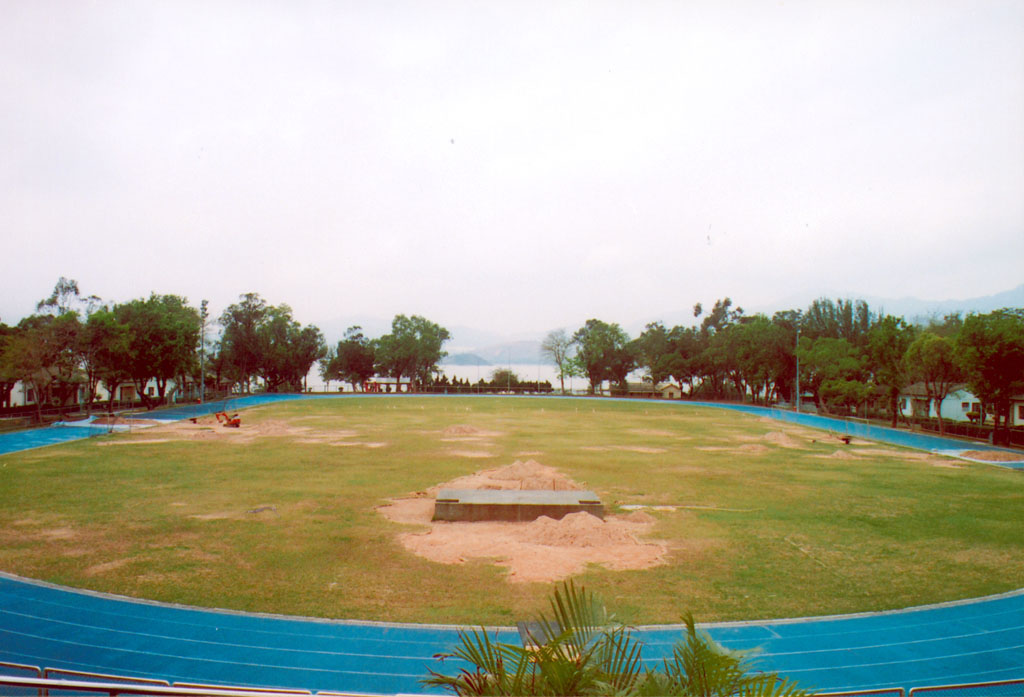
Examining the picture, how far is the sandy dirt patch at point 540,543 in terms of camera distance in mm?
14305

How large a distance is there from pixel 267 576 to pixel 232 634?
9.24 ft

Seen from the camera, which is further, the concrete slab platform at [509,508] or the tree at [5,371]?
the tree at [5,371]

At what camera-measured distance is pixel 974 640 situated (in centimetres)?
1065

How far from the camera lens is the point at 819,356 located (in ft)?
201

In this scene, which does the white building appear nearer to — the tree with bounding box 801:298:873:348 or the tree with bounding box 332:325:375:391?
the tree with bounding box 801:298:873:348

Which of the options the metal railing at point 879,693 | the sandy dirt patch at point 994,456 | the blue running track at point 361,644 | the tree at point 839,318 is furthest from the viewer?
the tree at point 839,318

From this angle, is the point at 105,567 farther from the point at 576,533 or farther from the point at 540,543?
the point at 576,533

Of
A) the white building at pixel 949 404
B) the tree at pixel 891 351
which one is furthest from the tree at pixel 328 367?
the white building at pixel 949 404

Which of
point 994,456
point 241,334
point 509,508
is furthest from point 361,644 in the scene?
point 241,334

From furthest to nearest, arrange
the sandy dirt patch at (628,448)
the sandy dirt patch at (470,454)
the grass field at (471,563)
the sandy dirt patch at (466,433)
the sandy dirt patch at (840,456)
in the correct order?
the sandy dirt patch at (466,433)
the sandy dirt patch at (628,448)
the sandy dirt patch at (840,456)
the sandy dirt patch at (470,454)
the grass field at (471,563)

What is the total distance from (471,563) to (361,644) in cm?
441

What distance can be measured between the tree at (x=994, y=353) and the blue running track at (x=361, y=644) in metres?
29.9

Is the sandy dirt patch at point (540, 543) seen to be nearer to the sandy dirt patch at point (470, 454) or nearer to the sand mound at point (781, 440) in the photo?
the sandy dirt patch at point (470, 454)

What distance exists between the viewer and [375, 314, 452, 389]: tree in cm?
9844
